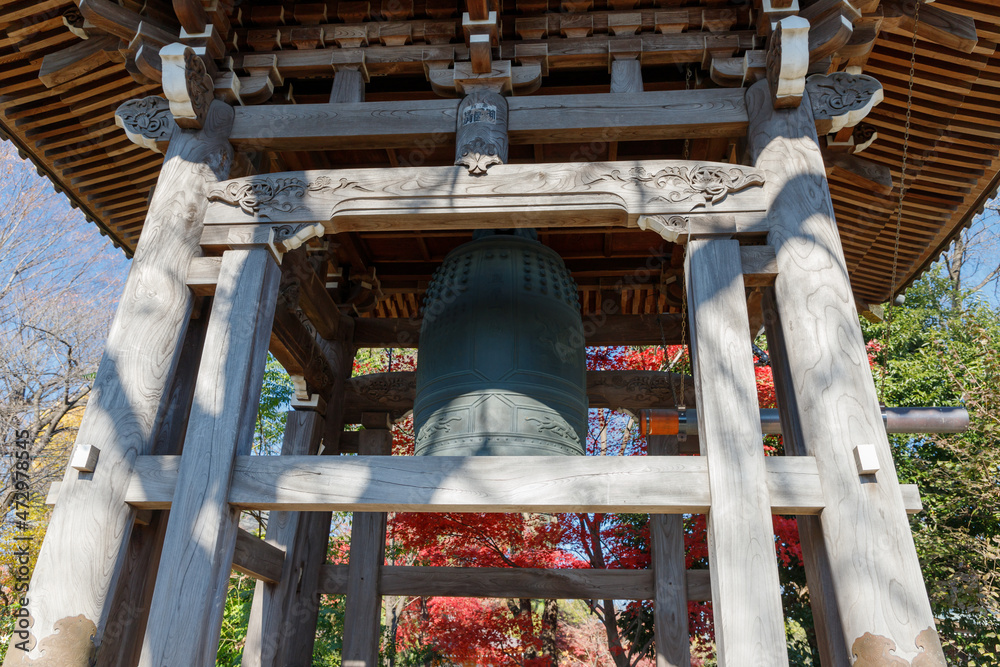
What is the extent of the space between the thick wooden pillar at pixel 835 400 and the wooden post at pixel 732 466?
0.23 meters

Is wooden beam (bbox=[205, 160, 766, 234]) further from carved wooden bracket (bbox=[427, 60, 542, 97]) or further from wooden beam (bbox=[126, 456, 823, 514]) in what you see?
wooden beam (bbox=[126, 456, 823, 514])

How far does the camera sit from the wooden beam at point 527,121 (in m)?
3.30

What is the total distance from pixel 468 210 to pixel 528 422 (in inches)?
39.3

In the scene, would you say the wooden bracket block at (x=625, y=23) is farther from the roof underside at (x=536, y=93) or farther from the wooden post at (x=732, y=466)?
the wooden post at (x=732, y=466)

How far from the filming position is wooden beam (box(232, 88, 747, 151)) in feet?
10.8

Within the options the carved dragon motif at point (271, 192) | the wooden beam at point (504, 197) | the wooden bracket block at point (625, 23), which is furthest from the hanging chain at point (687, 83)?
the carved dragon motif at point (271, 192)

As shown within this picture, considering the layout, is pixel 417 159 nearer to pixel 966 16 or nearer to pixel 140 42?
pixel 140 42

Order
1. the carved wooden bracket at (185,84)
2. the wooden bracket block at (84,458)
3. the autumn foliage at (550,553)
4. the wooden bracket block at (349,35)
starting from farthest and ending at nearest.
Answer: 1. the autumn foliage at (550,553)
2. the wooden bracket block at (349,35)
3. the carved wooden bracket at (185,84)
4. the wooden bracket block at (84,458)

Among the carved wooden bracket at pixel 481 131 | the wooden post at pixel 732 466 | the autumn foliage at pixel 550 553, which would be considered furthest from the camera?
the autumn foliage at pixel 550 553

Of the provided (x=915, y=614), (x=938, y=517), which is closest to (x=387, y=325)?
(x=915, y=614)

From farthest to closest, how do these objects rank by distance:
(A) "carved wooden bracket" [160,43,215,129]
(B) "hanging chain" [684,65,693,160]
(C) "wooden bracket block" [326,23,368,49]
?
1. (B) "hanging chain" [684,65,693,160]
2. (C) "wooden bracket block" [326,23,368,49]
3. (A) "carved wooden bracket" [160,43,215,129]

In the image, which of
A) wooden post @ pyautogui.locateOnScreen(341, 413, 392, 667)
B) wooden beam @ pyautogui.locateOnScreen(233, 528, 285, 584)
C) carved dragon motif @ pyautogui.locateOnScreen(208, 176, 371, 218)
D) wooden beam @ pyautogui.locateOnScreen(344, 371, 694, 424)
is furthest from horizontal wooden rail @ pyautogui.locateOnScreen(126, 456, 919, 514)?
wooden beam @ pyautogui.locateOnScreen(344, 371, 694, 424)

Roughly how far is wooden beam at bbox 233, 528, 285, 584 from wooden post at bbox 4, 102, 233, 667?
2.19 feet

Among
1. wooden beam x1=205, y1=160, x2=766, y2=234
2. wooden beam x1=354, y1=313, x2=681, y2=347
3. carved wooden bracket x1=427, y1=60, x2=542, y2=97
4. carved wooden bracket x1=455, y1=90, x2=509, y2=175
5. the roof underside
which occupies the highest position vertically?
the roof underside
